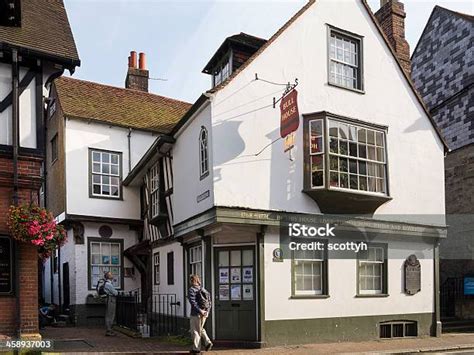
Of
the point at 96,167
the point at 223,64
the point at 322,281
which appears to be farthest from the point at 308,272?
the point at 96,167

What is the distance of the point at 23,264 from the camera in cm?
1046

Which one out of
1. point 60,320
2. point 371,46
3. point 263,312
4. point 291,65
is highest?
point 371,46

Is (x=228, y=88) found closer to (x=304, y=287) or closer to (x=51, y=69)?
(x=51, y=69)

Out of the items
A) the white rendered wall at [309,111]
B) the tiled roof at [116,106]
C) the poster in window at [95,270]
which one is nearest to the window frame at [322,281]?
the white rendered wall at [309,111]

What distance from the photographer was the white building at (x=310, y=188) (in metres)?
12.9

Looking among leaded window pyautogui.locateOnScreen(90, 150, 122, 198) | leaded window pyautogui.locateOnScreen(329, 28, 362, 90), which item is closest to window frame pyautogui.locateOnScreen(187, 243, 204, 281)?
leaded window pyautogui.locateOnScreen(329, 28, 362, 90)

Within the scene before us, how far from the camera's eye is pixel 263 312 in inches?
496

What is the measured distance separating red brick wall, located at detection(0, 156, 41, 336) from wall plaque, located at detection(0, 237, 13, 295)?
126 mm

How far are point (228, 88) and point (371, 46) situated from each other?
16.6ft

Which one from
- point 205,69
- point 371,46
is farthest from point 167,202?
point 371,46

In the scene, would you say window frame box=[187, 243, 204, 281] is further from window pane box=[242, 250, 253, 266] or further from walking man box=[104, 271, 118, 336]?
walking man box=[104, 271, 118, 336]

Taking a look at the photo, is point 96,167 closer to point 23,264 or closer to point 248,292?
point 248,292

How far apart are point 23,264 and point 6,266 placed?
1.01 ft

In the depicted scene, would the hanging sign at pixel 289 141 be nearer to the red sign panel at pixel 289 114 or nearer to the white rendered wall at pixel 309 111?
the white rendered wall at pixel 309 111
